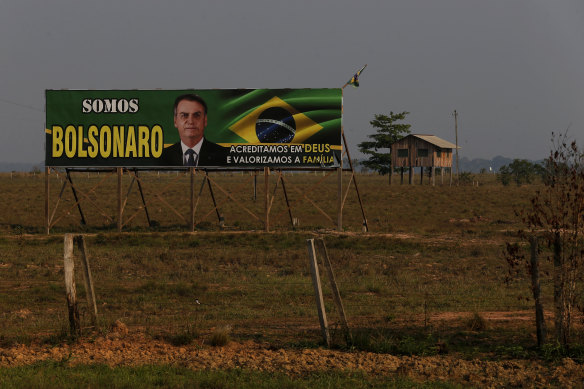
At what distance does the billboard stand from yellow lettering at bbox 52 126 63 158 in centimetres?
4

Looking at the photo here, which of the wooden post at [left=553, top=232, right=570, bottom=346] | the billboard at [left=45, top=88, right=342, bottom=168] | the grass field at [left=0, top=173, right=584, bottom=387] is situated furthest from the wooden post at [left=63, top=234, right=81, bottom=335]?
the billboard at [left=45, top=88, right=342, bottom=168]

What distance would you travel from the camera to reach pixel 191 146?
31.3 metres

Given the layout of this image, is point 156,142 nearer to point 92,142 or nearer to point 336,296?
point 92,142

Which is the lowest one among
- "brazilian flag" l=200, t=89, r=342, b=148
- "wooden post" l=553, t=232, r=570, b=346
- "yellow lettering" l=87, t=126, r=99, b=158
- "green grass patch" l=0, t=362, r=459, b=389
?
"green grass patch" l=0, t=362, r=459, b=389

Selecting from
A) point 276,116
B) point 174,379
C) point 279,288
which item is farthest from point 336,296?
point 276,116

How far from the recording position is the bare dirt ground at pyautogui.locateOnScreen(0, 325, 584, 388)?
9.05 m

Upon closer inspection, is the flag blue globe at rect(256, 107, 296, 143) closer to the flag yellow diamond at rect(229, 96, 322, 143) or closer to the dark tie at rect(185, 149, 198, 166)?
the flag yellow diamond at rect(229, 96, 322, 143)

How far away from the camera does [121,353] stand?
1019 centimetres

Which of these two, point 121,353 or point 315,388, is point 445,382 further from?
point 121,353

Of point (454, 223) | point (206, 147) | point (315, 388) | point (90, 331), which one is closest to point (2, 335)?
point (90, 331)

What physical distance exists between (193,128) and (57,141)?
20.8 feet

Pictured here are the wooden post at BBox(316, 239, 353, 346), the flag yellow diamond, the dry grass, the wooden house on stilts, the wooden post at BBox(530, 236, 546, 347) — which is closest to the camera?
the wooden post at BBox(530, 236, 546, 347)

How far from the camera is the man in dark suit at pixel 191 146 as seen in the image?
31344 millimetres

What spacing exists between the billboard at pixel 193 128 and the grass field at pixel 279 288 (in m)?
3.61
